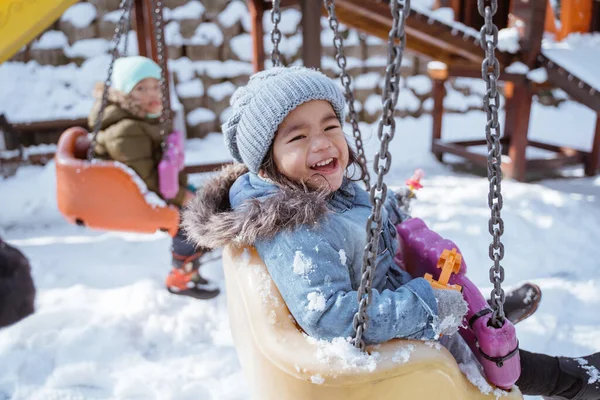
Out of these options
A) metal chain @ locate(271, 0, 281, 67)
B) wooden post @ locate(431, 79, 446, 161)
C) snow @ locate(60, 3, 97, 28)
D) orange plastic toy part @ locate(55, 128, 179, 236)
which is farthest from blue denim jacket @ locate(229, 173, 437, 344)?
snow @ locate(60, 3, 97, 28)

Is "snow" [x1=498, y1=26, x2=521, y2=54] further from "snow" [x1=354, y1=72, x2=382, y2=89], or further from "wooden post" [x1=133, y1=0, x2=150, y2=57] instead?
"wooden post" [x1=133, y1=0, x2=150, y2=57]

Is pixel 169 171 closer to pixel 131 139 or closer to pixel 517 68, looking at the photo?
pixel 131 139

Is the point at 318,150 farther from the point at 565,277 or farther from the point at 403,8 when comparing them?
the point at 565,277

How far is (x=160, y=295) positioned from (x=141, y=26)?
2.21m

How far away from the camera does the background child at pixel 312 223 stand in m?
1.12

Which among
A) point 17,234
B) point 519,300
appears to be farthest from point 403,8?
point 17,234

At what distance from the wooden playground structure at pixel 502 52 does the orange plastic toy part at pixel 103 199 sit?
1550 mm

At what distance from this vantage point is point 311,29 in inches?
132

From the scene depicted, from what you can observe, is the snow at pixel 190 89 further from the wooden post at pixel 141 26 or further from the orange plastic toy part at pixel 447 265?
the orange plastic toy part at pixel 447 265

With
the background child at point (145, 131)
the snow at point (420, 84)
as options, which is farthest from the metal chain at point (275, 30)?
the snow at point (420, 84)

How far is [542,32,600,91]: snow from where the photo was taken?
379cm

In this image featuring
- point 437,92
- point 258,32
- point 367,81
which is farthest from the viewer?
point 367,81

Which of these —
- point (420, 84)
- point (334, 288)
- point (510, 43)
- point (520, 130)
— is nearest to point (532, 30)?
point (510, 43)

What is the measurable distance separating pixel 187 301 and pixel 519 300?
5.12 ft
